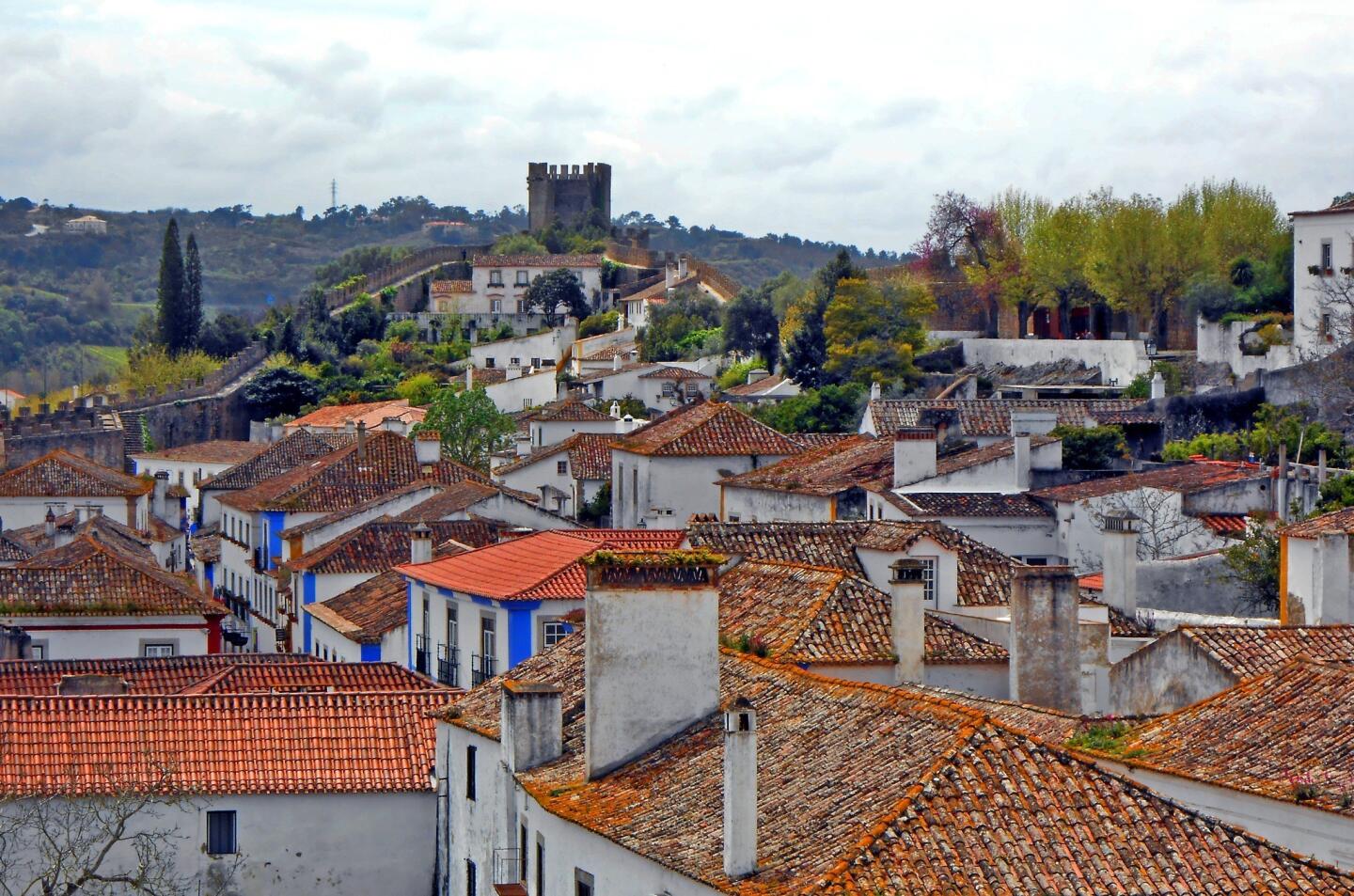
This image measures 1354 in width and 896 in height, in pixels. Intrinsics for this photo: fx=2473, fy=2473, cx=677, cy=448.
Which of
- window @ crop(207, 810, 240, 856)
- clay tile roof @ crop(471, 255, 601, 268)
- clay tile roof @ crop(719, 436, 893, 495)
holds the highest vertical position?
clay tile roof @ crop(471, 255, 601, 268)

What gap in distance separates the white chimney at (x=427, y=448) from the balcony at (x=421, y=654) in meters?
23.0

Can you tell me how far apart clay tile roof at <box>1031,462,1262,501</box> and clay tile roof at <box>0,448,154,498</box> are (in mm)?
32450

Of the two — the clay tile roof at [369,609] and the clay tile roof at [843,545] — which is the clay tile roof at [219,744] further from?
the clay tile roof at [369,609]

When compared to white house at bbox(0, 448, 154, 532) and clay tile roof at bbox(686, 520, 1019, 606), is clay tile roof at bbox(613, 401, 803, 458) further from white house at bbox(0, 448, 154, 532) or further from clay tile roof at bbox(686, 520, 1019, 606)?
clay tile roof at bbox(686, 520, 1019, 606)

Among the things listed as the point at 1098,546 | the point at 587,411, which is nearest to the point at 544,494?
the point at 587,411

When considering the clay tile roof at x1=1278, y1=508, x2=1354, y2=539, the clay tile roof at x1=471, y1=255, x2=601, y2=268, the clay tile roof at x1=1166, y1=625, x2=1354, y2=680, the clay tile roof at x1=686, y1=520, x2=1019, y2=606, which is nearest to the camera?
the clay tile roof at x1=1166, y1=625, x2=1354, y2=680

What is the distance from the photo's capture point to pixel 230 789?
91.4 feet

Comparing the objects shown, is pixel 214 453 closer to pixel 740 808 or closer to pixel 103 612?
pixel 103 612

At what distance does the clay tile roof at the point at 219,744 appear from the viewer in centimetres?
2755

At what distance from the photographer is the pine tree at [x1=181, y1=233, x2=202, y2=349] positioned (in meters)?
123

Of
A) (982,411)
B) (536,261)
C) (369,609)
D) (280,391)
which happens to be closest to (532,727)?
(369,609)

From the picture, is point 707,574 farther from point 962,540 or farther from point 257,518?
point 257,518

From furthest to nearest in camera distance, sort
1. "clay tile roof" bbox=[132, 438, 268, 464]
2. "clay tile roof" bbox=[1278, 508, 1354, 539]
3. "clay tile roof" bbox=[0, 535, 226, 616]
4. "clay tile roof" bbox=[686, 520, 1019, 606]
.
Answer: "clay tile roof" bbox=[132, 438, 268, 464] → "clay tile roof" bbox=[0, 535, 226, 616] → "clay tile roof" bbox=[1278, 508, 1354, 539] → "clay tile roof" bbox=[686, 520, 1019, 606]

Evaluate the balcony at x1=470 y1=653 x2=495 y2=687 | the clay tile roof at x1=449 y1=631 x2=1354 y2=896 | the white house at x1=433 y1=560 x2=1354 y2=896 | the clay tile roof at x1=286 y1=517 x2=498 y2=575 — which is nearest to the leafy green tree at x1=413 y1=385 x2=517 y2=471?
the clay tile roof at x1=286 y1=517 x2=498 y2=575
